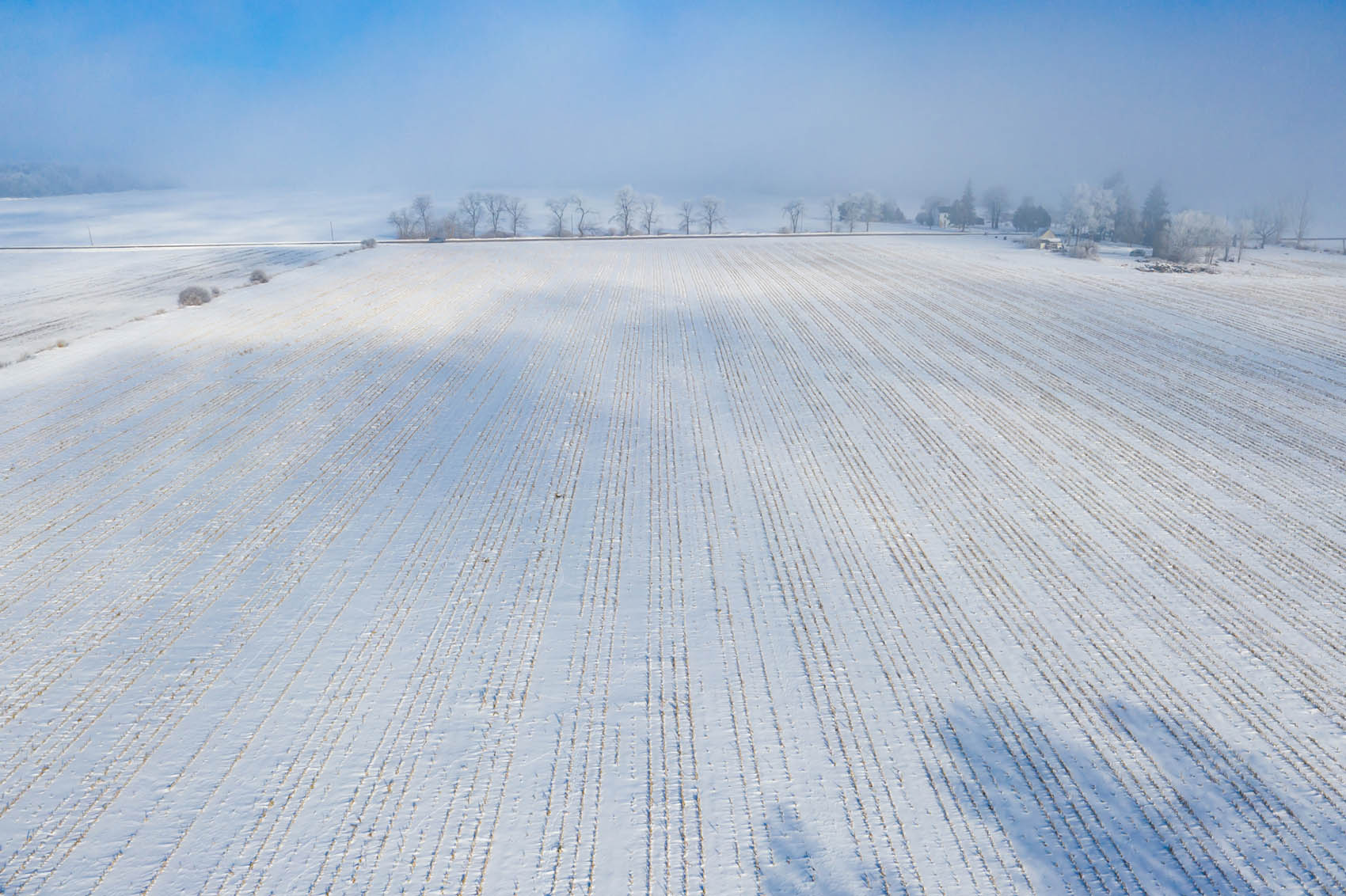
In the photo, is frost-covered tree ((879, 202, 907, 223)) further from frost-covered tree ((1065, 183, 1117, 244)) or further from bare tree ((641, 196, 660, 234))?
bare tree ((641, 196, 660, 234))

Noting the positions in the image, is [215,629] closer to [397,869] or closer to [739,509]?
[397,869]

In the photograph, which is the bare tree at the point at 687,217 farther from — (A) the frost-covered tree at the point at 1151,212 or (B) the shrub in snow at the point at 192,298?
(B) the shrub in snow at the point at 192,298

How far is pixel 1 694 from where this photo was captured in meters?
12.1

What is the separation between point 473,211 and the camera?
4186 inches

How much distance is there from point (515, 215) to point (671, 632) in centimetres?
10317

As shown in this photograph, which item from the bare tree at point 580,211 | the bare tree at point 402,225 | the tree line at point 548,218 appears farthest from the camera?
the bare tree at point 580,211

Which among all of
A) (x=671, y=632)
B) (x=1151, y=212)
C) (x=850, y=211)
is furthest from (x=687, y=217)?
(x=671, y=632)

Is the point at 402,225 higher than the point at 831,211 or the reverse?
the reverse

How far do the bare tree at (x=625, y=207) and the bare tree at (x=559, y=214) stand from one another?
7.97 metres

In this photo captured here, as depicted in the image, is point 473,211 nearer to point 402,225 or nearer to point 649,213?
point 402,225

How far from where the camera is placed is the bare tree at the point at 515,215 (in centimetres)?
10612

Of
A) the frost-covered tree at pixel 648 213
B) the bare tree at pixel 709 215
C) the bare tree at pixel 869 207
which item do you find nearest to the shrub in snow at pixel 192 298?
the frost-covered tree at pixel 648 213

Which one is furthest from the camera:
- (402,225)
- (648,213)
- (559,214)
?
(648,213)

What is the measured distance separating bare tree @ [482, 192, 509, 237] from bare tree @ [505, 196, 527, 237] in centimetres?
76
